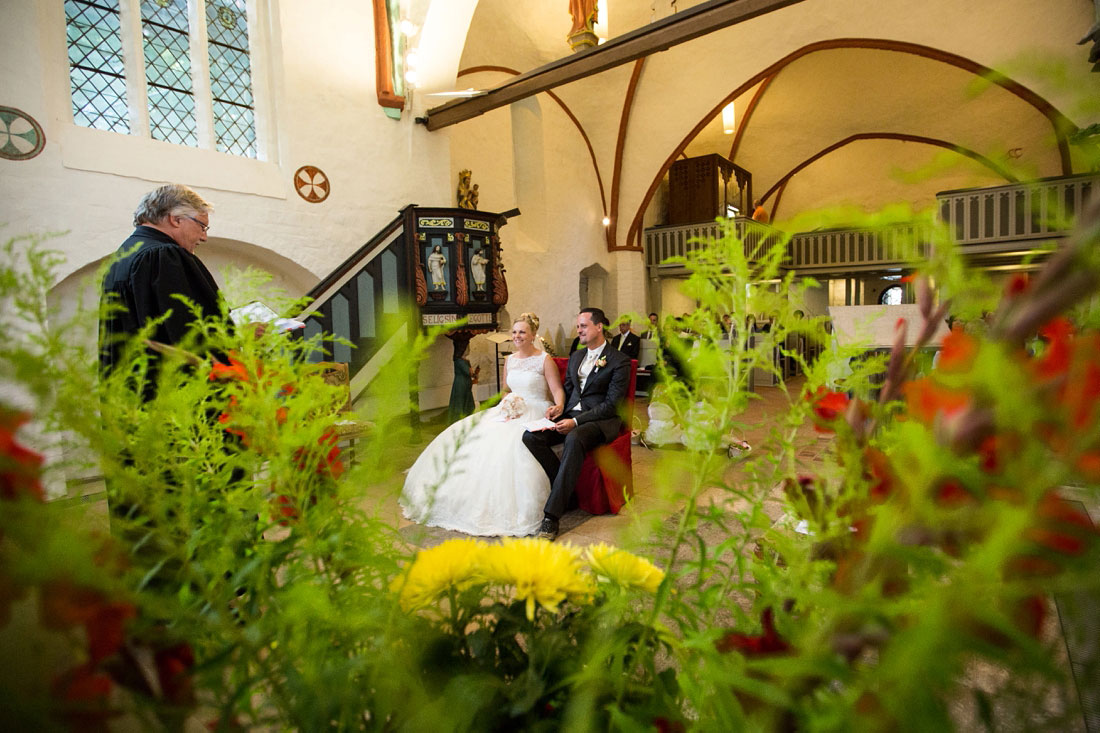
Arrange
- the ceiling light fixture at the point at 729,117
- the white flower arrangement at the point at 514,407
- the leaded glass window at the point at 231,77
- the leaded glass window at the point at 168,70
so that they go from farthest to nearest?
the ceiling light fixture at the point at 729,117, the leaded glass window at the point at 231,77, the leaded glass window at the point at 168,70, the white flower arrangement at the point at 514,407

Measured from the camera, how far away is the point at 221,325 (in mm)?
536

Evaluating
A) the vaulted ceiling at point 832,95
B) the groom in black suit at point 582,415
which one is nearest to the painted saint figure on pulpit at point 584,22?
the vaulted ceiling at point 832,95

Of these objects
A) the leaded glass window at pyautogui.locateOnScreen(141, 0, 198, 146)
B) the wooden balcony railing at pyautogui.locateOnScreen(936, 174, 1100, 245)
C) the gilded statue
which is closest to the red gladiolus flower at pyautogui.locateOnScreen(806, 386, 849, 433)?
the leaded glass window at pyautogui.locateOnScreen(141, 0, 198, 146)

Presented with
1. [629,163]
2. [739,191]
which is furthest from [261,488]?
[739,191]

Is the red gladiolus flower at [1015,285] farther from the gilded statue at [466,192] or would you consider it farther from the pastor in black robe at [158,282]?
the gilded statue at [466,192]

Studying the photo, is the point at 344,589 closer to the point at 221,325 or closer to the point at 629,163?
the point at 221,325

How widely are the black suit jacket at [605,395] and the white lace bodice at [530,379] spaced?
0.26 meters

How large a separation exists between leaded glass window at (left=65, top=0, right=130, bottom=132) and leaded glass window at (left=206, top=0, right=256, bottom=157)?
814 mm

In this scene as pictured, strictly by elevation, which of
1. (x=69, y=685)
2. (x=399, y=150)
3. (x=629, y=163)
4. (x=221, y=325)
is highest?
(x=629, y=163)

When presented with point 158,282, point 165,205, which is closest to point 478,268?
point 165,205

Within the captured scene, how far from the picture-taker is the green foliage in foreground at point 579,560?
0.24m

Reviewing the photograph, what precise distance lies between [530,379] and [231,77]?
4.94m

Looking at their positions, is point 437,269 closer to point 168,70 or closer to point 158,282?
point 168,70

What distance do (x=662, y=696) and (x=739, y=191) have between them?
15.6 m
